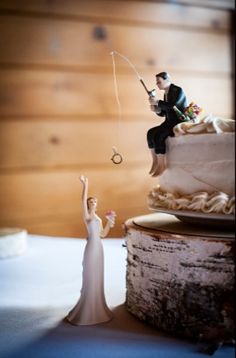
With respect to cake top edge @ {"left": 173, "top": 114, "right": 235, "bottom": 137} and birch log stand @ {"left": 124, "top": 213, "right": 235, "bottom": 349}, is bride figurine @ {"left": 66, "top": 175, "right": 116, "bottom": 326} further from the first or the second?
cake top edge @ {"left": 173, "top": 114, "right": 235, "bottom": 137}

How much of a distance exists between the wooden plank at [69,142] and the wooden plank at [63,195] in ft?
0.15

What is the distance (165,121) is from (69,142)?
1050 mm

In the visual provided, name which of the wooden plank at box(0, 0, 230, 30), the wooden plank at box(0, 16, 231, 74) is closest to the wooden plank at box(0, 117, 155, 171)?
the wooden plank at box(0, 16, 231, 74)

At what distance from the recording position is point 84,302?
2.96 ft

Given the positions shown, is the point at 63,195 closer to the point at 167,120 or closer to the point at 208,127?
the point at 167,120

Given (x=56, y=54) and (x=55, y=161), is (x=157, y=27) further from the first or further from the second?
(x=55, y=161)

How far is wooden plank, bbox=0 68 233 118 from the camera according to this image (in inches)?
72.4

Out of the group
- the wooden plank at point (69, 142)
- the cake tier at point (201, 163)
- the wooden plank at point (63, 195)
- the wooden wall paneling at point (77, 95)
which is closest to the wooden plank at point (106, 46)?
the wooden wall paneling at point (77, 95)

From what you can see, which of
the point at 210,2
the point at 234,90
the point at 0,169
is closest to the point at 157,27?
the point at 210,2

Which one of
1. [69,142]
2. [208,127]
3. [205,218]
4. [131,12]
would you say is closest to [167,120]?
[208,127]

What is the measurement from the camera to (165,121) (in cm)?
90

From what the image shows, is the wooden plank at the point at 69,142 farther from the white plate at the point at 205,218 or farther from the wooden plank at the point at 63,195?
the white plate at the point at 205,218

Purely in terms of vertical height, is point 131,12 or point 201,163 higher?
Result: point 131,12

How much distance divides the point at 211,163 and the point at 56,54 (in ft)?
4.22
